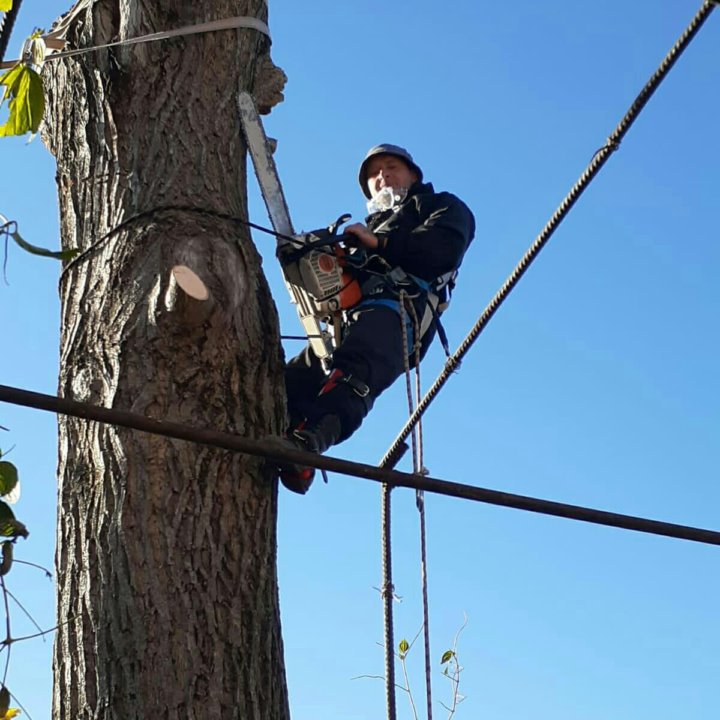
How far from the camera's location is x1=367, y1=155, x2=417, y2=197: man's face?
4836 millimetres

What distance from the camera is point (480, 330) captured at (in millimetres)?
3072

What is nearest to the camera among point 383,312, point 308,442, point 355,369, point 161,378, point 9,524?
point 9,524

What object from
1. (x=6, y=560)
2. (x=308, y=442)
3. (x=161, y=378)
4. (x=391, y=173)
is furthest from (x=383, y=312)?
(x=6, y=560)

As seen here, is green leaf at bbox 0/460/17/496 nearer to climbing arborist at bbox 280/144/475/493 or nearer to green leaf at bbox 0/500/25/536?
green leaf at bbox 0/500/25/536

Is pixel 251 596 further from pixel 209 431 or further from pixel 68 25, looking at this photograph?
pixel 68 25

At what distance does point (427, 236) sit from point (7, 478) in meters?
1.98

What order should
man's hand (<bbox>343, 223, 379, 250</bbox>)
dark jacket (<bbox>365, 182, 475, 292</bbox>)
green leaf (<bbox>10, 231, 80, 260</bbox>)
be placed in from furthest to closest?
dark jacket (<bbox>365, 182, 475, 292</bbox>)
man's hand (<bbox>343, 223, 379, 250</bbox>)
green leaf (<bbox>10, 231, 80, 260</bbox>)

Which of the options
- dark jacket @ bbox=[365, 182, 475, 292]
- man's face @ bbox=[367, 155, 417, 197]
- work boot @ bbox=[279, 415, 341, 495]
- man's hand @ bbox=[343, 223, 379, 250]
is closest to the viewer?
work boot @ bbox=[279, 415, 341, 495]

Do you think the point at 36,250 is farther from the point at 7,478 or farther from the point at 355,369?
the point at 355,369

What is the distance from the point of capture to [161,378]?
107 inches

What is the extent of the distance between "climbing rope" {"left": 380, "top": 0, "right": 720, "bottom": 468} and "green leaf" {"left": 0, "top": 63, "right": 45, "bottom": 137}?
1049 mm

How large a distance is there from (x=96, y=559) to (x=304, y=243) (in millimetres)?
1449

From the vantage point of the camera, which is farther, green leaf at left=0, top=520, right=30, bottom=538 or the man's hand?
the man's hand

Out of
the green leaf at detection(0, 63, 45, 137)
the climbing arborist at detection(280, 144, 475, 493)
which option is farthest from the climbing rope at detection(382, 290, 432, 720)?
the green leaf at detection(0, 63, 45, 137)
